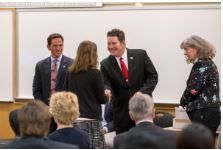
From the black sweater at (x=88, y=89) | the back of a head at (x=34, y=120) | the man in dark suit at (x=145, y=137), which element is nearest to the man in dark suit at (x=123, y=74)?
the black sweater at (x=88, y=89)

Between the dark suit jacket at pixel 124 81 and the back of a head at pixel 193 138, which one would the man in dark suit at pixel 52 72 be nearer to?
the dark suit jacket at pixel 124 81

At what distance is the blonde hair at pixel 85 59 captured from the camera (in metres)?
4.18

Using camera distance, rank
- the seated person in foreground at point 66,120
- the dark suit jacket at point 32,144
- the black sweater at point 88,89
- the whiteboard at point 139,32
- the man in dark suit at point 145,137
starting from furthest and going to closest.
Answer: the whiteboard at point 139,32 → the black sweater at point 88,89 → the seated person in foreground at point 66,120 → the man in dark suit at point 145,137 → the dark suit jacket at point 32,144

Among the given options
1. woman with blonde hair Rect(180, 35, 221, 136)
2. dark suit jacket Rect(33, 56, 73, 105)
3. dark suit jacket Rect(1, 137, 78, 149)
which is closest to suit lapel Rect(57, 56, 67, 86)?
dark suit jacket Rect(33, 56, 73, 105)

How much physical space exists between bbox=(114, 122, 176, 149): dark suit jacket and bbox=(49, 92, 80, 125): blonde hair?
469mm

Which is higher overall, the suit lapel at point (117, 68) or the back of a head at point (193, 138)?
the suit lapel at point (117, 68)

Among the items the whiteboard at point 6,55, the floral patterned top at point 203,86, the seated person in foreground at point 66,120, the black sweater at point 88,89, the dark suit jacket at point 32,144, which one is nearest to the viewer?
the dark suit jacket at point 32,144

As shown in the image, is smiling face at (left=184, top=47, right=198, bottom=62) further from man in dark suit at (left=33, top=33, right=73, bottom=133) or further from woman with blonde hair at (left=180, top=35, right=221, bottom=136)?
man in dark suit at (left=33, top=33, right=73, bottom=133)

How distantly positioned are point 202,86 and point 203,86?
0.01 meters

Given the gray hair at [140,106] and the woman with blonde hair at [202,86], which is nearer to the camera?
the gray hair at [140,106]

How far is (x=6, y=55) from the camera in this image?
6184 mm

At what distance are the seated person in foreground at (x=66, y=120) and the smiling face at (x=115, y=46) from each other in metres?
1.16

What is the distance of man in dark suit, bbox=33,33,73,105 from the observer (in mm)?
4625

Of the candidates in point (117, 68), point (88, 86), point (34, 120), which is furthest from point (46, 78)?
point (34, 120)
